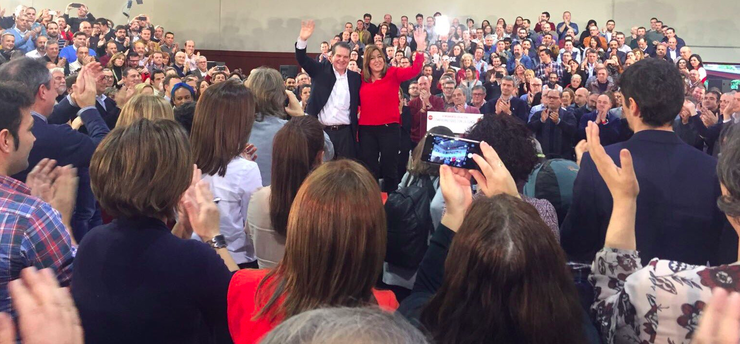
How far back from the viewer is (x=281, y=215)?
2.04 m

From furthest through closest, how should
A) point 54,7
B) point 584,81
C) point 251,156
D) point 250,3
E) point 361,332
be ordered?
point 250,3 → point 54,7 → point 584,81 → point 251,156 → point 361,332

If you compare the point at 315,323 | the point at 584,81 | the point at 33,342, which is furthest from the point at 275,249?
the point at 584,81

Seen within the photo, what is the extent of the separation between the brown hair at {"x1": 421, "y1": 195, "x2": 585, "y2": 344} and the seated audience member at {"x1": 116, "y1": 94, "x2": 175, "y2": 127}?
2045 mm

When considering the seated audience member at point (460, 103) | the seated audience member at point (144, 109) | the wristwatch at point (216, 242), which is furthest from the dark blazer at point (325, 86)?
the wristwatch at point (216, 242)

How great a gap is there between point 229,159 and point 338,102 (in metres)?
2.98

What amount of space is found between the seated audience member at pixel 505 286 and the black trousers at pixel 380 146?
4284 millimetres

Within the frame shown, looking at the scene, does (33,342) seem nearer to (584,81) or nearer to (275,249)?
(275,249)

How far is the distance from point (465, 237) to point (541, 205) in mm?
796

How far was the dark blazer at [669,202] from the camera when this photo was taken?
6.06 feet

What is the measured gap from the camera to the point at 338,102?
5.34m

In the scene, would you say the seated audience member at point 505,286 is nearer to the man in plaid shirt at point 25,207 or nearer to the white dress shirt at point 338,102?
the man in plaid shirt at point 25,207

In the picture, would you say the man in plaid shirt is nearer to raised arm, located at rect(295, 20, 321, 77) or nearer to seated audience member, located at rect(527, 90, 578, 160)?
raised arm, located at rect(295, 20, 321, 77)

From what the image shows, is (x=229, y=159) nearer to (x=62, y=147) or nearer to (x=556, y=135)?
(x=62, y=147)

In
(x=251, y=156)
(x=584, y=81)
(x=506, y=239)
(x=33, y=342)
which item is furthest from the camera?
(x=584, y=81)
